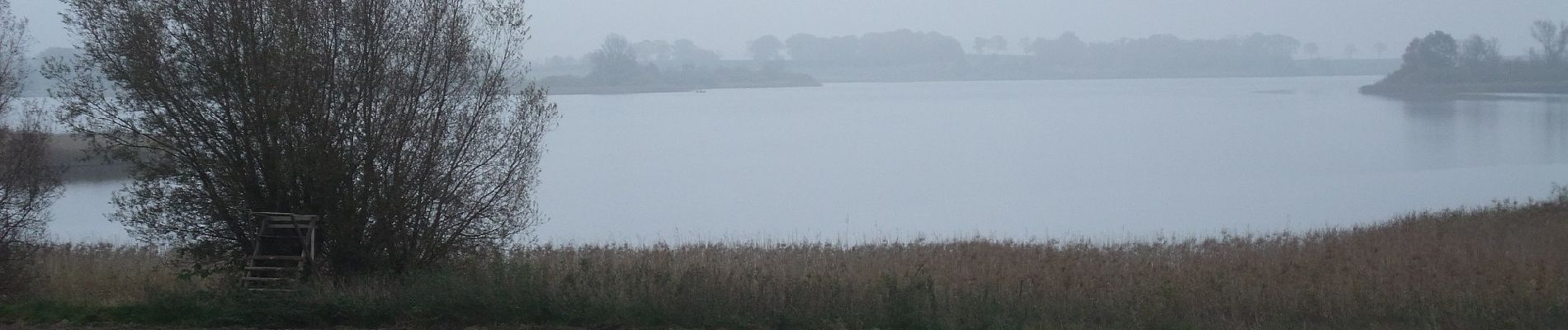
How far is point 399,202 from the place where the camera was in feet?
35.3

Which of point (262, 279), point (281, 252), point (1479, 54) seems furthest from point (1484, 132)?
point (262, 279)

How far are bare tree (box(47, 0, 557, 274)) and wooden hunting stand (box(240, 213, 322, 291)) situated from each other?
249 millimetres

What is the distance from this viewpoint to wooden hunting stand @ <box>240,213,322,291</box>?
10.1 m

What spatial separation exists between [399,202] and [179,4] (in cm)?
265

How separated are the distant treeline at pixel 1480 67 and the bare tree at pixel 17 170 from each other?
64503 millimetres

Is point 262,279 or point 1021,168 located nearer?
point 262,279

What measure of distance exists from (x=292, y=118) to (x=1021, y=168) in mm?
38653

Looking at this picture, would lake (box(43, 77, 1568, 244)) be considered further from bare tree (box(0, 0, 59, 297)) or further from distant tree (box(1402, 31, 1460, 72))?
bare tree (box(0, 0, 59, 297))

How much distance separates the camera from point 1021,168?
151 feet

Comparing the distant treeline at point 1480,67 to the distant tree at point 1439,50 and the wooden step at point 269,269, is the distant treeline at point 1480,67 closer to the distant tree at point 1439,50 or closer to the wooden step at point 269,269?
the distant tree at point 1439,50

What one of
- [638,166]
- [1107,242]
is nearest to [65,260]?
[1107,242]

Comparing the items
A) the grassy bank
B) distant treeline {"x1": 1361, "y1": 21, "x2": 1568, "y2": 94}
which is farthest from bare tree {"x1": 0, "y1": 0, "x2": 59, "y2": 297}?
distant treeline {"x1": 1361, "y1": 21, "x2": 1568, "y2": 94}

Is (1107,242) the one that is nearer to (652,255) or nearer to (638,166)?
(652,255)

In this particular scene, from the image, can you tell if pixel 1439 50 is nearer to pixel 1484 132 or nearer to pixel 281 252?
pixel 1484 132
